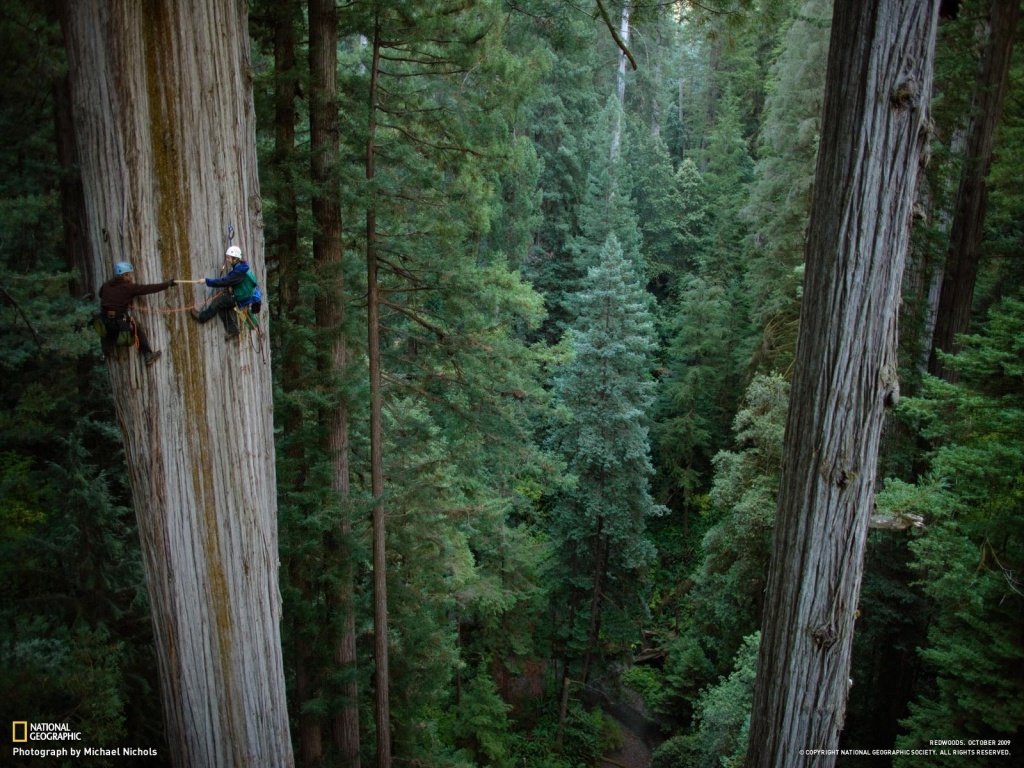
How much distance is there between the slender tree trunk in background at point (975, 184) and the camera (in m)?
8.68

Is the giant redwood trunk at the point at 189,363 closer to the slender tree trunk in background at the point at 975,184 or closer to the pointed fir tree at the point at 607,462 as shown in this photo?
the slender tree trunk in background at the point at 975,184

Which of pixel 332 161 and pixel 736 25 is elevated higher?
pixel 736 25

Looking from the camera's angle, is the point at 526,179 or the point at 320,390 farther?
the point at 526,179

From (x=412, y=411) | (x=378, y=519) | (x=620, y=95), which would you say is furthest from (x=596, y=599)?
(x=620, y=95)

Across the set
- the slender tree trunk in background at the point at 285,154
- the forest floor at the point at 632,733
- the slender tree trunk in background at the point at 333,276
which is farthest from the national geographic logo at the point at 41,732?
the forest floor at the point at 632,733

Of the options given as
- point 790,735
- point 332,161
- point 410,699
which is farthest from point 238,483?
point 410,699

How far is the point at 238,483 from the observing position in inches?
122

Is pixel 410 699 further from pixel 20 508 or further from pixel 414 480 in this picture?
pixel 20 508

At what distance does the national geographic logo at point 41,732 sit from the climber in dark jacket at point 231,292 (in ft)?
9.40

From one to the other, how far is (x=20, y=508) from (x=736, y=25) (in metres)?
10.2

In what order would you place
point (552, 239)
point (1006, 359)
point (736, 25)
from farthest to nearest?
point (552, 239)
point (1006, 359)
point (736, 25)

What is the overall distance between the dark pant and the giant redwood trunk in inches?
2.2

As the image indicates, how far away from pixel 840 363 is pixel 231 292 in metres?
2.91

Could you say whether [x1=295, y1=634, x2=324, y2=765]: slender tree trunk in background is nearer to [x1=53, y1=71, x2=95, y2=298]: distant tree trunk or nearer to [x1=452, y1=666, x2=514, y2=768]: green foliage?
[x1=53, y1=71, x2=95, y2=298]: distant tree trunk
